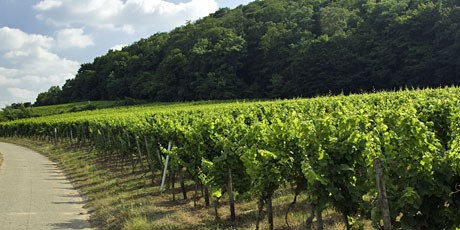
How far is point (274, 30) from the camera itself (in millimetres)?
62812

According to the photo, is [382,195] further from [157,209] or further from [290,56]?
[290,56]

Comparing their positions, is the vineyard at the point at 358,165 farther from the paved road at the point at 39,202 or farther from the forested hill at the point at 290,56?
the forested hill at the point at 290,56

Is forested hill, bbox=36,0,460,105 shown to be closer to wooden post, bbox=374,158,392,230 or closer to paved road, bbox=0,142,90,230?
paved road, bbox=0,142,90,230

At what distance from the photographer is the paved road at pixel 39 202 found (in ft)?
28.7

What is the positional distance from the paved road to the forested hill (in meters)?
37.7

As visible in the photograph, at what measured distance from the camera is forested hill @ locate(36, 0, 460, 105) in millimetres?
42906

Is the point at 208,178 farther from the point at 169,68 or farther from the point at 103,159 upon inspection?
the point at 169,68

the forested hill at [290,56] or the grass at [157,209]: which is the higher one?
the forested hill at [290,56]

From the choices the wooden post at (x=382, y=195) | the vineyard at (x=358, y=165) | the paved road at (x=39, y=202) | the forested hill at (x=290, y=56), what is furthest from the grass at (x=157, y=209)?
the forested hill at (x=290, y=56)

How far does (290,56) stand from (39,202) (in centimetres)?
4839

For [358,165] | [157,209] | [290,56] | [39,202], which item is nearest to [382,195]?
[358,165]

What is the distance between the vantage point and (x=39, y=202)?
10867 millimetres

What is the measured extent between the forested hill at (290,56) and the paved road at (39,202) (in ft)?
124

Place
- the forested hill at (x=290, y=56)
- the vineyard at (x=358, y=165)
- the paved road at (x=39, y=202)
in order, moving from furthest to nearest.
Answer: the forested hill at (x=290, y=56)
the paved road at (x=39, y=202)
the vineyard at (x=358, y=165)
